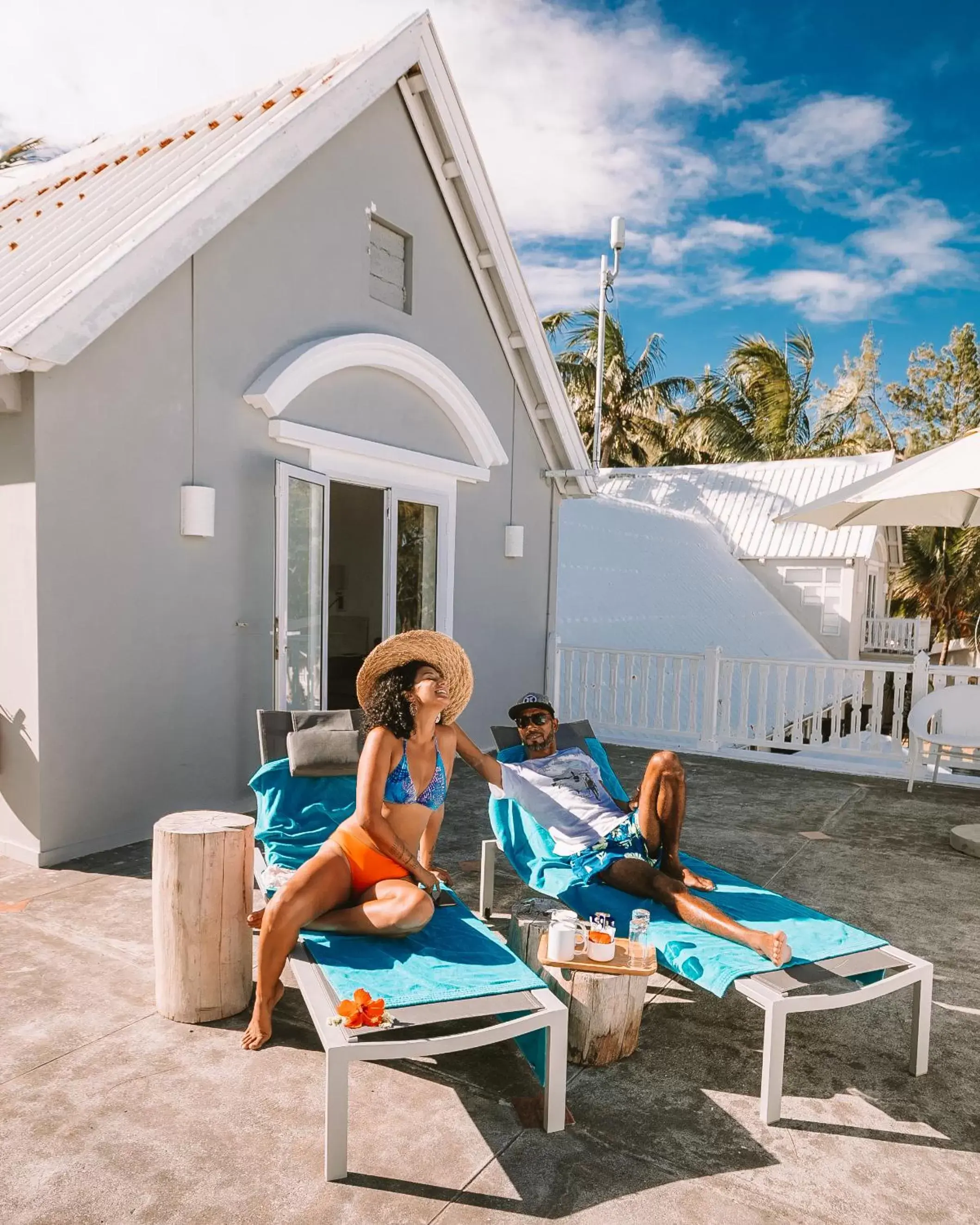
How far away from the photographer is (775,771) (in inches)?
318

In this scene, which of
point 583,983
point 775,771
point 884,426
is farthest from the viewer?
point 884,426

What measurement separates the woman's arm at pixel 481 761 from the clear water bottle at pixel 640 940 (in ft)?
3.86

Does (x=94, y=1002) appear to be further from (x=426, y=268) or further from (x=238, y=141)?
(x=426, y=268)

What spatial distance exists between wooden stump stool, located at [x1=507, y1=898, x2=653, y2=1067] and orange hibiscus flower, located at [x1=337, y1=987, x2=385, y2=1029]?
2.32ft

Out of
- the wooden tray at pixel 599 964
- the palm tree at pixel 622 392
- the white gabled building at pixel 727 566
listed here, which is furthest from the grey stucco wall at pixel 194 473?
the palm tree at pixel 622 392

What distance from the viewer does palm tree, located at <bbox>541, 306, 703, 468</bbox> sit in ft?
80.2

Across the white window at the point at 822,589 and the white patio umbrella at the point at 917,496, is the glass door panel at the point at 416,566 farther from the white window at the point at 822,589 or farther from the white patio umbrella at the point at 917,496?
the white window at the point at 822,589

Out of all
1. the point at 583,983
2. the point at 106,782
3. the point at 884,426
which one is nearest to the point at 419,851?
the point at 583,983

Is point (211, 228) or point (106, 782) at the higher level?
point (211, 228)

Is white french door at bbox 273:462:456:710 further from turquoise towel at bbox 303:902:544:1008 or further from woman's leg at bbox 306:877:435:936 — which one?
turquoise towel at bbox 303:902:544:1008

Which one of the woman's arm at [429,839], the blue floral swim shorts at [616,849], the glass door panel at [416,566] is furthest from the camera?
the glass door panel at [416,566]

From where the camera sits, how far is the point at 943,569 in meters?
22.4

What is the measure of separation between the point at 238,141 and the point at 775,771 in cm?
672

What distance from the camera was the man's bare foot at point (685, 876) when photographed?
3666 mm
